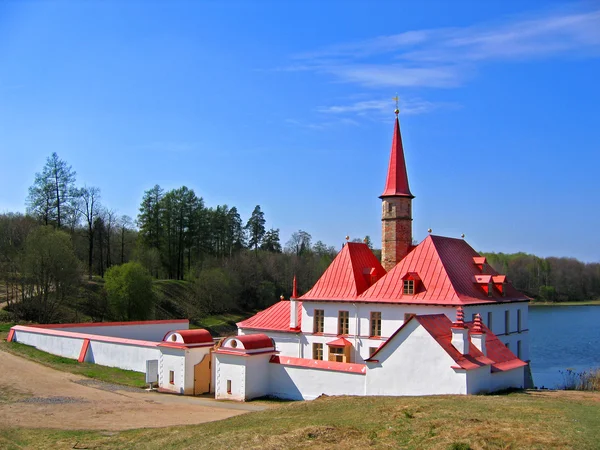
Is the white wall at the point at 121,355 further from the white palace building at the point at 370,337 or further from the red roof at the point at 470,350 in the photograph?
the red roof at the point at 470,350

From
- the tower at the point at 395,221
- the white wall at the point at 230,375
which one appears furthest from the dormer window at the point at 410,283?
the white wall at the point at 230,375

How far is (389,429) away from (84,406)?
34.9 feet

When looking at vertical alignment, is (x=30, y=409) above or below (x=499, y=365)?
below

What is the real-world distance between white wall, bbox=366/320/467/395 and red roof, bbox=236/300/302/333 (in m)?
10.6

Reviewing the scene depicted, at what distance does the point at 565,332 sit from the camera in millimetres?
53750

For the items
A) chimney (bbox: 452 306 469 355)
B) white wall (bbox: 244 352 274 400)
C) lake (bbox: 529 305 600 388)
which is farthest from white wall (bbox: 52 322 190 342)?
lake (bbox: 529 305 600 388)

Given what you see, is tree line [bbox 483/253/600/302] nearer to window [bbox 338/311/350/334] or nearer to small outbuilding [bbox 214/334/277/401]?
window [bbox 338/311/350/334]

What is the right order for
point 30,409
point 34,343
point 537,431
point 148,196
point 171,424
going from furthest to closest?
point 148,196 → point 34,343 → point 30,409 → point 171,424 → point 537,431

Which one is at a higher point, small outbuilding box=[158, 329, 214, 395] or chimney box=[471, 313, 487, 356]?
chimney box=[471, 313, 487, 356]

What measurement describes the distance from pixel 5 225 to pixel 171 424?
116 feet

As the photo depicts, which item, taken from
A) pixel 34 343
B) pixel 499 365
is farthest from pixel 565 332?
pixel 34 343

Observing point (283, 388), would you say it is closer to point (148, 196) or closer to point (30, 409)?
point (30, 409)

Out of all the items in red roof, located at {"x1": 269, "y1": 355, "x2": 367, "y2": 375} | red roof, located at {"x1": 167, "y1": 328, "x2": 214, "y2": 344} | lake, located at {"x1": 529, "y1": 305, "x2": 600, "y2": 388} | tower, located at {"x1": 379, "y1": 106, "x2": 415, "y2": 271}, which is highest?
tower, located at {"x1": 379, "y1": 106, "x2": 415, "y2": 271}

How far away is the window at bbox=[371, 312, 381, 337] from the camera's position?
27.0 metres
